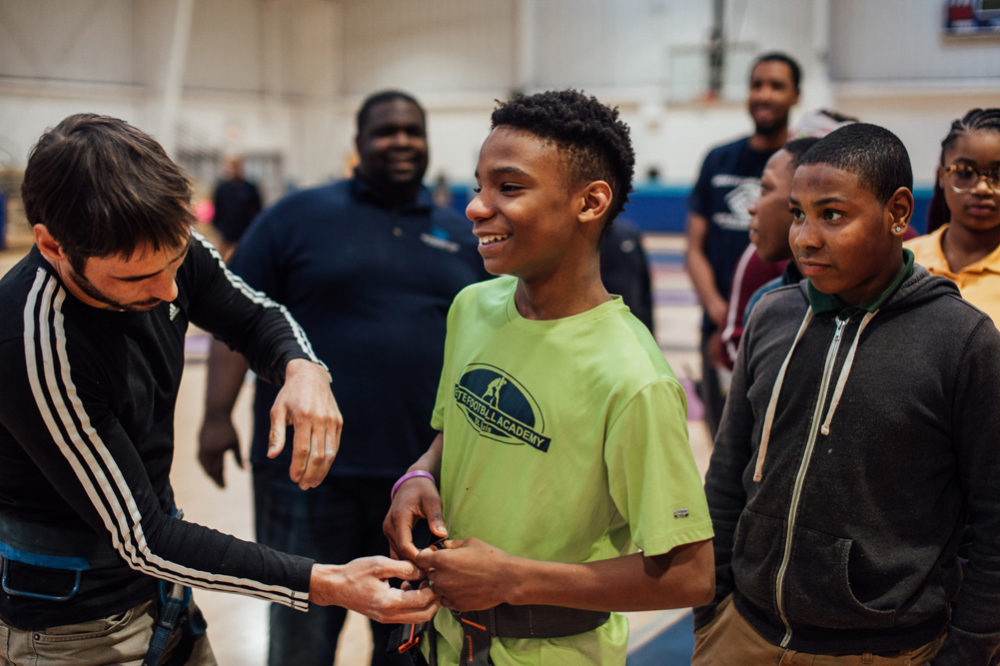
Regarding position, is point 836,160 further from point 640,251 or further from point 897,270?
point 640,251

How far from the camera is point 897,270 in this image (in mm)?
1673

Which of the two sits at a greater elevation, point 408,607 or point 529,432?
point 529,432

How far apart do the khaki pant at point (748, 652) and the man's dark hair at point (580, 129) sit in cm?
86

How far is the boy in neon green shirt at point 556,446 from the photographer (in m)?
1.44

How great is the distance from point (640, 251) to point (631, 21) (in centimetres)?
1629

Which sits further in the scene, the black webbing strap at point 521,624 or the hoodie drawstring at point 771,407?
the hoodie drawstring at point 771,407

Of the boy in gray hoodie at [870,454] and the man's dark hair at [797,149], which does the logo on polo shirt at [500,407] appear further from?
the man's dark hair at [797,149]

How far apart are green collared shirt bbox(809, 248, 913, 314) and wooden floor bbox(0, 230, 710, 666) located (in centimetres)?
218

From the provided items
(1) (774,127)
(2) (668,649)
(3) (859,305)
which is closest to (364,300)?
(3) (859,305)

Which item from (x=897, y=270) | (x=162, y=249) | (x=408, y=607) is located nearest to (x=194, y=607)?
(x=408, y=607)

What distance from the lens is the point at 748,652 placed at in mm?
1737

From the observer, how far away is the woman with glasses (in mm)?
2018

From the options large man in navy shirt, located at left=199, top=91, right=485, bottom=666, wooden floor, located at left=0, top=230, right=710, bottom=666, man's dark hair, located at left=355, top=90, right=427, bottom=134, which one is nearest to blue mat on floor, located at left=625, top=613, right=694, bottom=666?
wooden floor, located at left=0, top=230, right=710, bottom=666

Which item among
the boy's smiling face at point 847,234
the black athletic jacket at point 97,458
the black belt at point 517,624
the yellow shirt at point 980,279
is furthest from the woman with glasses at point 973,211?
the black athletic jacket at point 97,458
